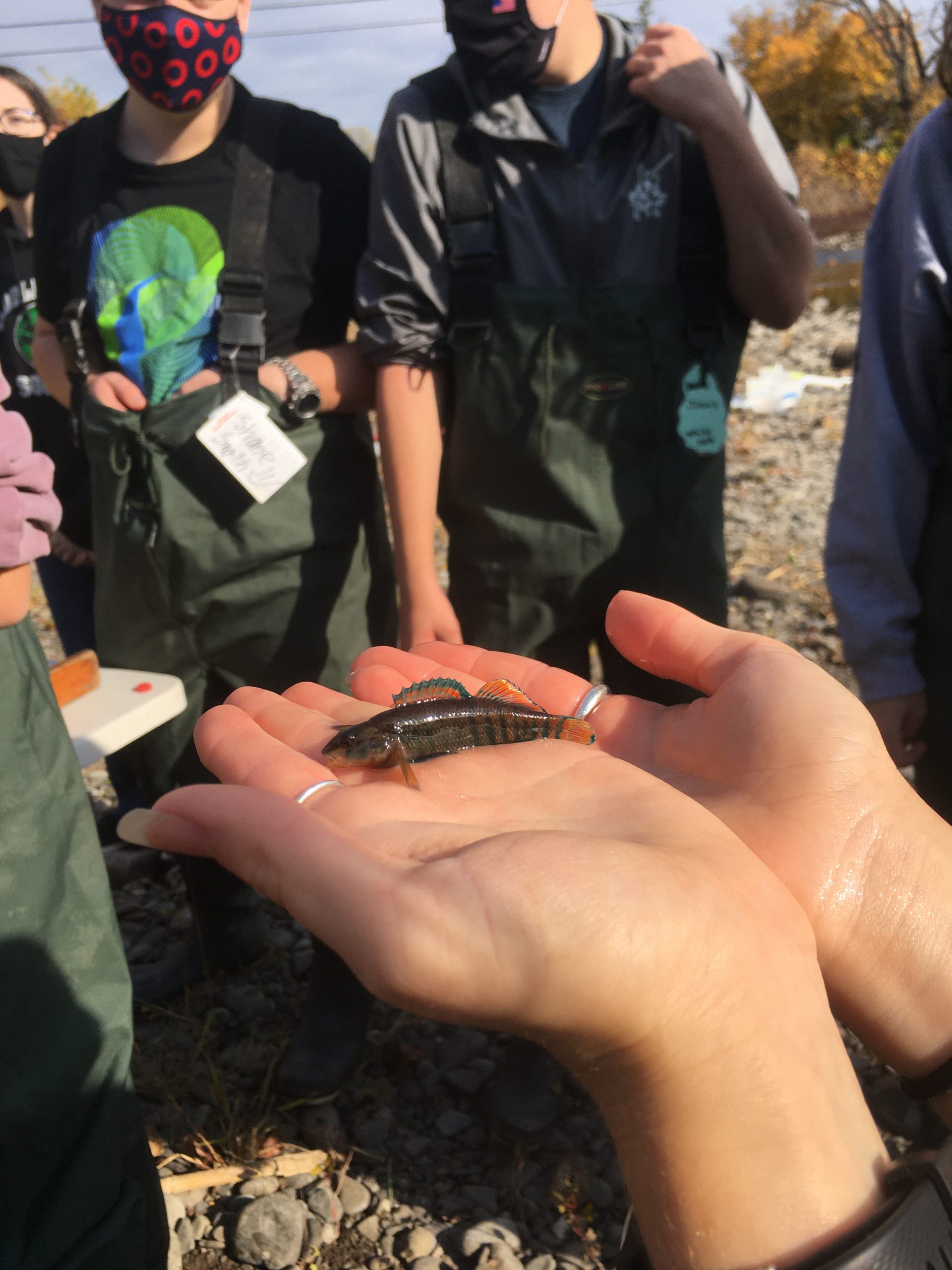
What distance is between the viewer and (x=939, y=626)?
3.43m

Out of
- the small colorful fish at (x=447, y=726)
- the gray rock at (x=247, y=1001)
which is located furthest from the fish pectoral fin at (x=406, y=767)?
the gray rock at (x=247, y=1001)

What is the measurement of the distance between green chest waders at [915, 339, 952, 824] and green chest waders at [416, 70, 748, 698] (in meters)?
0.82

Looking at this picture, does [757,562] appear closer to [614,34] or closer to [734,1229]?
[614,34]

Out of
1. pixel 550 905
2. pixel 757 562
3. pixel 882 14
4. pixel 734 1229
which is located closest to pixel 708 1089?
pixel 734 1229

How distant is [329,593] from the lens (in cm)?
408

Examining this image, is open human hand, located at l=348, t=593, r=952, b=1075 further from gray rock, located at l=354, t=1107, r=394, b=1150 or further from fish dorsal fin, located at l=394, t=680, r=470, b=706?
gray rock, located at l=354, t=1107, r=394, b=1150

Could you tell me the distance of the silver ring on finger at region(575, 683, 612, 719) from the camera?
9.44ft

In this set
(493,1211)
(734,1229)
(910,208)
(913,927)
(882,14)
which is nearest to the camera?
(734,1229)

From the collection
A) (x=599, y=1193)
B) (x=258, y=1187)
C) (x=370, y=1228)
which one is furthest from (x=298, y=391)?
(x=599, y=1193)

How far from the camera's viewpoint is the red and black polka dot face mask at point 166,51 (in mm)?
3756

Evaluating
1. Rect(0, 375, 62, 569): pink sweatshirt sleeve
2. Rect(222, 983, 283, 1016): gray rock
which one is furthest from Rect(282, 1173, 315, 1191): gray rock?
Rect(0, 375, 62, 569): pink sweatshirt sleeve

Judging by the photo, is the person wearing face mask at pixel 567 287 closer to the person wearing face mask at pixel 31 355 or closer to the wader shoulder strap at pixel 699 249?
the wader shoulder strap at pixel 699 249

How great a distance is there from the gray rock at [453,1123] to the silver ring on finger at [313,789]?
237 cm

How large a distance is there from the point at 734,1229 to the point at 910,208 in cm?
317
